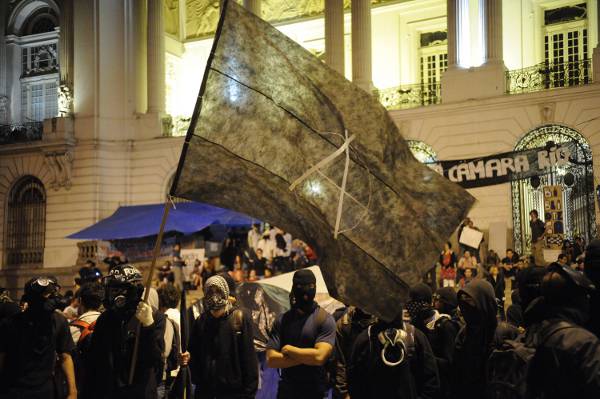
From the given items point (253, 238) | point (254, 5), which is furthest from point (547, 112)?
point (254, 5)

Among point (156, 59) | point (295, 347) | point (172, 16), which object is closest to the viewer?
point (295, 347)

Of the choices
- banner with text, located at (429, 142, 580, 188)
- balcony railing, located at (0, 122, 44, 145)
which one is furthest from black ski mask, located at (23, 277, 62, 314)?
balcony railing, located at (0, 122, 44, 145)

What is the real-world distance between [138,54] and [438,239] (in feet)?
91.0

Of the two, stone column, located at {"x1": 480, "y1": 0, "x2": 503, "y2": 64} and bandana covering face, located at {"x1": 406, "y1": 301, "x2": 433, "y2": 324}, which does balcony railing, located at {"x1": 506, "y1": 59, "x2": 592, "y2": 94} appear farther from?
bandana covering face, located at {"x1": 406, "y1": 301, "x2": 433, "y2": 324}

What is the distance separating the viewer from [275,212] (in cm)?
462

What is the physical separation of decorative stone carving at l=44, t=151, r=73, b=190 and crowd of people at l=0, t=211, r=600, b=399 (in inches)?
962

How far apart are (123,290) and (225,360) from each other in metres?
1.06

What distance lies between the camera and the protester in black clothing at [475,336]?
496 centimetres

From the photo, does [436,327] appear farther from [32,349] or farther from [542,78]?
[542,78]

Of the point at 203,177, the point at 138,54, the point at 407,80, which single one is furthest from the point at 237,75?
the point at 138,54

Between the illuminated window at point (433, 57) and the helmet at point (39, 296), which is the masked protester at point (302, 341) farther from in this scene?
the illuminated window at point (433, 57)

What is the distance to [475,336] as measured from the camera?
5.00 m

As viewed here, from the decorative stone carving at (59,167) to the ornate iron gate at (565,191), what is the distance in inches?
679

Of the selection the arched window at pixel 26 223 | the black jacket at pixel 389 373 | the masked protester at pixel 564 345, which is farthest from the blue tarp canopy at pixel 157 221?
the masked protester at pixel 564 345
